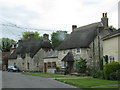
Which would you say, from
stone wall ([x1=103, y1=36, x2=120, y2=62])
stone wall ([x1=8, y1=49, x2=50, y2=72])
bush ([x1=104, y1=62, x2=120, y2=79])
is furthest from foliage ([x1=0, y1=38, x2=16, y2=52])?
bush ([x1=104, y1=62, x2=120, y2=79])

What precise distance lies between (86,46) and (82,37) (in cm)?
309

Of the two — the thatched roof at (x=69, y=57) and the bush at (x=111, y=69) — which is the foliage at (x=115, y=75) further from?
the thatched roof at (x=69, y=57)

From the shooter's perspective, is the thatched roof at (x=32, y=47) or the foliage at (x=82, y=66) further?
the thatched roof at (x=32, y=47)

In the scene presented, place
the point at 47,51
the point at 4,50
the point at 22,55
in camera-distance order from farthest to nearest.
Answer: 1. the point at 4,50
2. the point at 22,55
3. the point at 47,51

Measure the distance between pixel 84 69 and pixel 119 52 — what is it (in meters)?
9.89

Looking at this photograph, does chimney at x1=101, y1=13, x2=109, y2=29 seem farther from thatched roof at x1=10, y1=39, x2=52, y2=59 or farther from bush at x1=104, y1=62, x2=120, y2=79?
thatched roof at x1=10, y1=39, x2=52, y2=59

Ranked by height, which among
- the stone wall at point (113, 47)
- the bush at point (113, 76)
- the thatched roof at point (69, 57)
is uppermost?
the stone wall at point (113, 47)

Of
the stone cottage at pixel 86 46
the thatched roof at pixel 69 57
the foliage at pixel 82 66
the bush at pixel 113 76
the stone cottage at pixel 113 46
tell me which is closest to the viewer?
the bush at pixel 113 76

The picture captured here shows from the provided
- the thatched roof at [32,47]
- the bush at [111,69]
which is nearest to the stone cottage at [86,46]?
the bush at [111,69]

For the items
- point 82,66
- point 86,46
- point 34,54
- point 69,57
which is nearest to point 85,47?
point 86,46

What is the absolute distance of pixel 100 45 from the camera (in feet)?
121

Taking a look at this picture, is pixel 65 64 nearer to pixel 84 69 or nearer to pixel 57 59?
pixel 57 59

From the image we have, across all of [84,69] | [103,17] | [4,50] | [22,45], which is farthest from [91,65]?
[4,50]

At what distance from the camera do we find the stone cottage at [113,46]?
2712 centimetres
